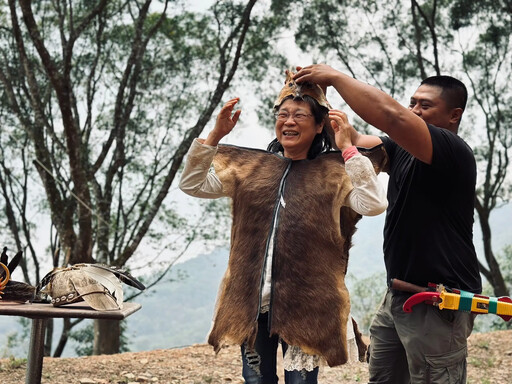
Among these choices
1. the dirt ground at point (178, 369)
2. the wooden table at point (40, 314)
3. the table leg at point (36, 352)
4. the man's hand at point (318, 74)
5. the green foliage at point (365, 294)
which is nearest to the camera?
the man's hand at point (318, 74)

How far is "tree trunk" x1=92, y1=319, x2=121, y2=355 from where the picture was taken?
1053 centimetres

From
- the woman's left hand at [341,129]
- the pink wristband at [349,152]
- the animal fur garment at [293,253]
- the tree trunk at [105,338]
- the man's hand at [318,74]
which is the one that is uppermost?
the man's hand at [318,74]

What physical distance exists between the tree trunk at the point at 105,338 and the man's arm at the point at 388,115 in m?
9.16

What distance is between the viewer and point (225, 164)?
2.92 metres

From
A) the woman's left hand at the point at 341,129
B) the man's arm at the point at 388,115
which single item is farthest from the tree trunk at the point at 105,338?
the man's arm at the point at 388,115

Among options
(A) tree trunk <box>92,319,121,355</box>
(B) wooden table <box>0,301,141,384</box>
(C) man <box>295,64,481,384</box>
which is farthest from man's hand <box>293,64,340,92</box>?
(A) tree trunk <box>92,319,121,355</box>

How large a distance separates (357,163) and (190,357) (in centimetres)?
487

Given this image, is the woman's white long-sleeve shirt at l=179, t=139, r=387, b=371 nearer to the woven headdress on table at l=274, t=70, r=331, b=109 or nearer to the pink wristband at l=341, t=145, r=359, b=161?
the pink wristband at l=341, t=145, r=359, b=161

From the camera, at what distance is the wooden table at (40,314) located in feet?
8.68

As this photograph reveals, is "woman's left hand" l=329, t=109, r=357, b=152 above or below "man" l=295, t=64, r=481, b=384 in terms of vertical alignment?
above

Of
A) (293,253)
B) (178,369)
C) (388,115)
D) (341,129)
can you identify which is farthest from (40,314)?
(178,369)

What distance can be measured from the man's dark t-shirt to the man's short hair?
29cm

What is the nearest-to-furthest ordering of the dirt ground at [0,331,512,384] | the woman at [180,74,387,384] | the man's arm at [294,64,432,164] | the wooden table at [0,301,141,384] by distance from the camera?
1. the man's arm at [294,64,432,164]
2. the woman at [180,74,387,384]
3. the wooden table at [0,301,141,384]
4. the dirt ground at [0,331,512,384]

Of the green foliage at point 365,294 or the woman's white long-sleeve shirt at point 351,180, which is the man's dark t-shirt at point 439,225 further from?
the green foliage at point 365,294
